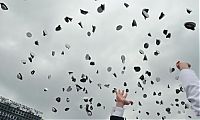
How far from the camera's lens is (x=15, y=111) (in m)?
178

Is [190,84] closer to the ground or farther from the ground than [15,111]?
closer to the ground

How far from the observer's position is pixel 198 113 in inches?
118

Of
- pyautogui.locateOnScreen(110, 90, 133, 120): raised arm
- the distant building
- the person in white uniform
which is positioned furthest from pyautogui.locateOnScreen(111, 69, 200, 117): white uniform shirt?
the distant building

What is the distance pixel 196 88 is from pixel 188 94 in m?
0.10

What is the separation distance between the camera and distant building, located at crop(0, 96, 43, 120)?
173625 mm

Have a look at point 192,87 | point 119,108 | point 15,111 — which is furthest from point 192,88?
point 15,111

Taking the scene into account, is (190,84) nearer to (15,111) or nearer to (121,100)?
(121,100)

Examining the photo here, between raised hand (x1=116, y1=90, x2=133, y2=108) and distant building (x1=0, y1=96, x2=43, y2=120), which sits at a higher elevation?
distant building (x1=0, y1=96, x2=43, y2=120)

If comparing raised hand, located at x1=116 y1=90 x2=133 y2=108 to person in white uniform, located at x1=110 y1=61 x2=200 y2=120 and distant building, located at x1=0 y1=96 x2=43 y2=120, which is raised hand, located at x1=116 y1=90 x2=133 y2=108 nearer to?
person in white uniform, located at x1=110 y1=61 x2=200 y2=120

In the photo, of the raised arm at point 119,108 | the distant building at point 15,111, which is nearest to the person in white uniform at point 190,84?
the raised arm at point 119,108

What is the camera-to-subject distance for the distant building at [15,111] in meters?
174

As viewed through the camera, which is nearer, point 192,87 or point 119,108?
point 192,87

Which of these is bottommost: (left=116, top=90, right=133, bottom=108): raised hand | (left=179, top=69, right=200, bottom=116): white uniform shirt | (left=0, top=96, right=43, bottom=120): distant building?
(left=179, top=69, right=200, bottom=116): white uniform shirt

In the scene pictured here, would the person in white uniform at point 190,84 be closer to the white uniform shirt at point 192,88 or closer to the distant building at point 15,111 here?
the white uniform shirt at point 192,88
